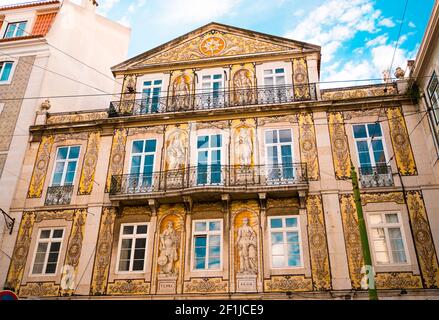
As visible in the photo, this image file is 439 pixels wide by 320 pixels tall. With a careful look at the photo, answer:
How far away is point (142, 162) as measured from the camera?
1662 centimetres

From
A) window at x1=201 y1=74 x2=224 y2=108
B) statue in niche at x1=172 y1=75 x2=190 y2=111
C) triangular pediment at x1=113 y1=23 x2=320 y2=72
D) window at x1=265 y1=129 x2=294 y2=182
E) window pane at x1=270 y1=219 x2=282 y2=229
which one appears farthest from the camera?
triangular pediment at x1=113 y1=23 x2=320 y2=72

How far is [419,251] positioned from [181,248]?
26.5 ft

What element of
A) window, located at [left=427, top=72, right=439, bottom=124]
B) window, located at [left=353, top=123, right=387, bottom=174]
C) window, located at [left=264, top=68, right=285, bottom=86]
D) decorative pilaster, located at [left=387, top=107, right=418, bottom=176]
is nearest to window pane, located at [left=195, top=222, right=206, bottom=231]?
window, located at [left=353, top=123, right=387, bottom=174]

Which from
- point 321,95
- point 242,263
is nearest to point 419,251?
point 242,263

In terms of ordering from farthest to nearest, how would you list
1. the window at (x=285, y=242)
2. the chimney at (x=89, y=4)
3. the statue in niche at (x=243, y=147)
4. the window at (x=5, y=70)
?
the chimney at (x=89, y=4) < the window at (x=5, y=70) < the statue in niche at (x=243, y=147) < the window at (x=285, y=242)

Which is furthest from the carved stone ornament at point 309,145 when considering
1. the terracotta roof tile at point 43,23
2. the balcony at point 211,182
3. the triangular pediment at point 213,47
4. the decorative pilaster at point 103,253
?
the terracotta roof tile at point 43,23

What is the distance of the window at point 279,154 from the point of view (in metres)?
15.2

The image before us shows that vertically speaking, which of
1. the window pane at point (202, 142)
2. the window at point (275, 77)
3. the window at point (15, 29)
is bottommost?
the window pane at point (202, 142)

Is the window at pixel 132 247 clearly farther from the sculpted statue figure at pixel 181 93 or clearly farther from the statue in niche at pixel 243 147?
the sculpted statue figure at pixel 181 93

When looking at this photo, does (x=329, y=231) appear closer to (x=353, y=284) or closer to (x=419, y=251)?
(x=353, y=284)

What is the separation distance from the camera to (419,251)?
1330cm

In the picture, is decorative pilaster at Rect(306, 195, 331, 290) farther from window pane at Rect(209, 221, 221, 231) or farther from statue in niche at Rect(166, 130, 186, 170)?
statue in niche at Rect(166, 130, 186, 170)

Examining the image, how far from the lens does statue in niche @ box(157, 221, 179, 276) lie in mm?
14367

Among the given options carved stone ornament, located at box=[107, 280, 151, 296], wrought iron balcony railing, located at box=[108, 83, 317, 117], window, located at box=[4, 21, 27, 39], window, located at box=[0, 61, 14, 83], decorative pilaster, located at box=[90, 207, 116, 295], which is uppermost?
window, located at box=[4, 21, 27, 39]
